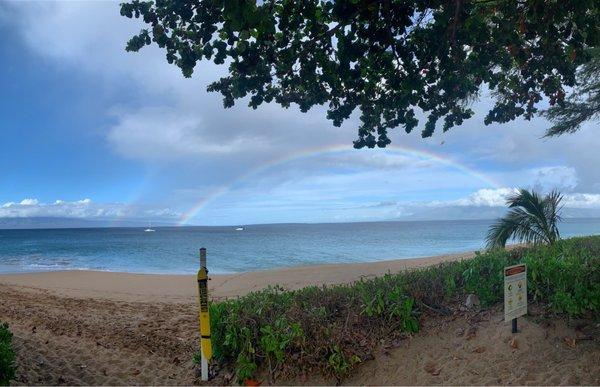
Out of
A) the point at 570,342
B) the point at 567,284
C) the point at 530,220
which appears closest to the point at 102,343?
the point at 570,342

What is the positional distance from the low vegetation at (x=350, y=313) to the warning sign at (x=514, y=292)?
0.40 m

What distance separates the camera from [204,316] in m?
5.18

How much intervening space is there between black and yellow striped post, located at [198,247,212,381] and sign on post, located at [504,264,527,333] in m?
3.13

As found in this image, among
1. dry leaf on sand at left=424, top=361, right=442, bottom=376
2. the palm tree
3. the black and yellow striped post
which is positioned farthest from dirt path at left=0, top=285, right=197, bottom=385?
the palm tree

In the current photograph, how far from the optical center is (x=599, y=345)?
457 centimetres

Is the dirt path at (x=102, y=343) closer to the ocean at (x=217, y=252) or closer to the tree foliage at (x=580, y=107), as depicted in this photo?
the tree foliage at (x=580, y=107)

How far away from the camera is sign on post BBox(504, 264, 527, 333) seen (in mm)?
4629

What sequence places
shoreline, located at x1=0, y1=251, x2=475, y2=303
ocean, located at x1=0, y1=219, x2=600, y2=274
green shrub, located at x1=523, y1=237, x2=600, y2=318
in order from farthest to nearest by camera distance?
ocean, located at x1=0, y1=219, x2=600, y2=274
shoreline, located at x1=0, y1=251, x2=475, y2=303
green shrub, located at x1=523, y1=237, x2=600, y2=318

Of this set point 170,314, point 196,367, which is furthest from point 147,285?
point 196,367

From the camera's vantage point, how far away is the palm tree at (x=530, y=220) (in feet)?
35.7

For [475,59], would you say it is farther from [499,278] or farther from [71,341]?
[71,341]

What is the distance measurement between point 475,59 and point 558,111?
7.11 m

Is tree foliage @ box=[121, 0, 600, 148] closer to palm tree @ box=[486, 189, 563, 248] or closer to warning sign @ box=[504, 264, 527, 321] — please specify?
warning sign @ box=[504, 264, 527, 321]

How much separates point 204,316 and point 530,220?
8.72m
